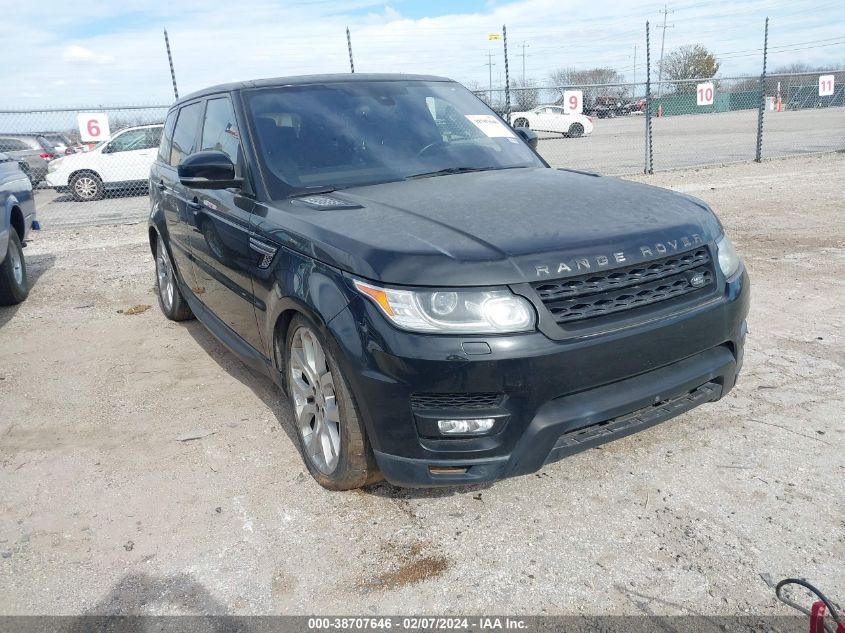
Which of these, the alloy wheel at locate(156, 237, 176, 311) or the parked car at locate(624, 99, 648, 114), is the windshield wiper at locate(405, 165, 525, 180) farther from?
the parked car at locate(624, 99, 648, 114)

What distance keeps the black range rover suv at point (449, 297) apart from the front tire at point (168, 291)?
77.2 inches

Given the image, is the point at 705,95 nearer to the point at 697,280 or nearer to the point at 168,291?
the point at 168,291

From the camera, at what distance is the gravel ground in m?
2.48

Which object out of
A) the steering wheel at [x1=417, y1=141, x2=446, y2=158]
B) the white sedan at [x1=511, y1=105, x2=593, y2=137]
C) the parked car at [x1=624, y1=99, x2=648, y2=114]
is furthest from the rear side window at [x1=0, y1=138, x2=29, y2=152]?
the parked car at [x1=624, y1=99, x2=648, y2=114]

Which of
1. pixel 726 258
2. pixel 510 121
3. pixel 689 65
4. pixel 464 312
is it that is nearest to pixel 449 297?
pixel 464 312

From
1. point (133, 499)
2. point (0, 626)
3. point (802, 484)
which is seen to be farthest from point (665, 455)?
point (0, 626)

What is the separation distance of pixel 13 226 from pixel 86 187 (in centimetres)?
966

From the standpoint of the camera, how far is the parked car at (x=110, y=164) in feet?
50.5

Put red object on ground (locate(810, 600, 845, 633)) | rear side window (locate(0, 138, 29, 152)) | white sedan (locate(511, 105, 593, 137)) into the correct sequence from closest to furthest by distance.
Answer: red object on ground (locate(810, 600, 845, 633))
rear side window (locate(0, 138, 29, 152))
white sedan (locate(511, 105, 593, 137))

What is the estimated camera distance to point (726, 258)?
121 inches

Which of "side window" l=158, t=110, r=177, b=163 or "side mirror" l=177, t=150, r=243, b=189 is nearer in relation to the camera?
"side mirror" l=177, t=150, r=243, b=189

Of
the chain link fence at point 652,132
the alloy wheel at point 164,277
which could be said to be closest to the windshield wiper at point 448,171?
the alloy wheel at point 164,277

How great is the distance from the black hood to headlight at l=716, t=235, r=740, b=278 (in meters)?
0.06

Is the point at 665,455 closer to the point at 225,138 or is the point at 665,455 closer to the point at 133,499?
the point at 133,499
